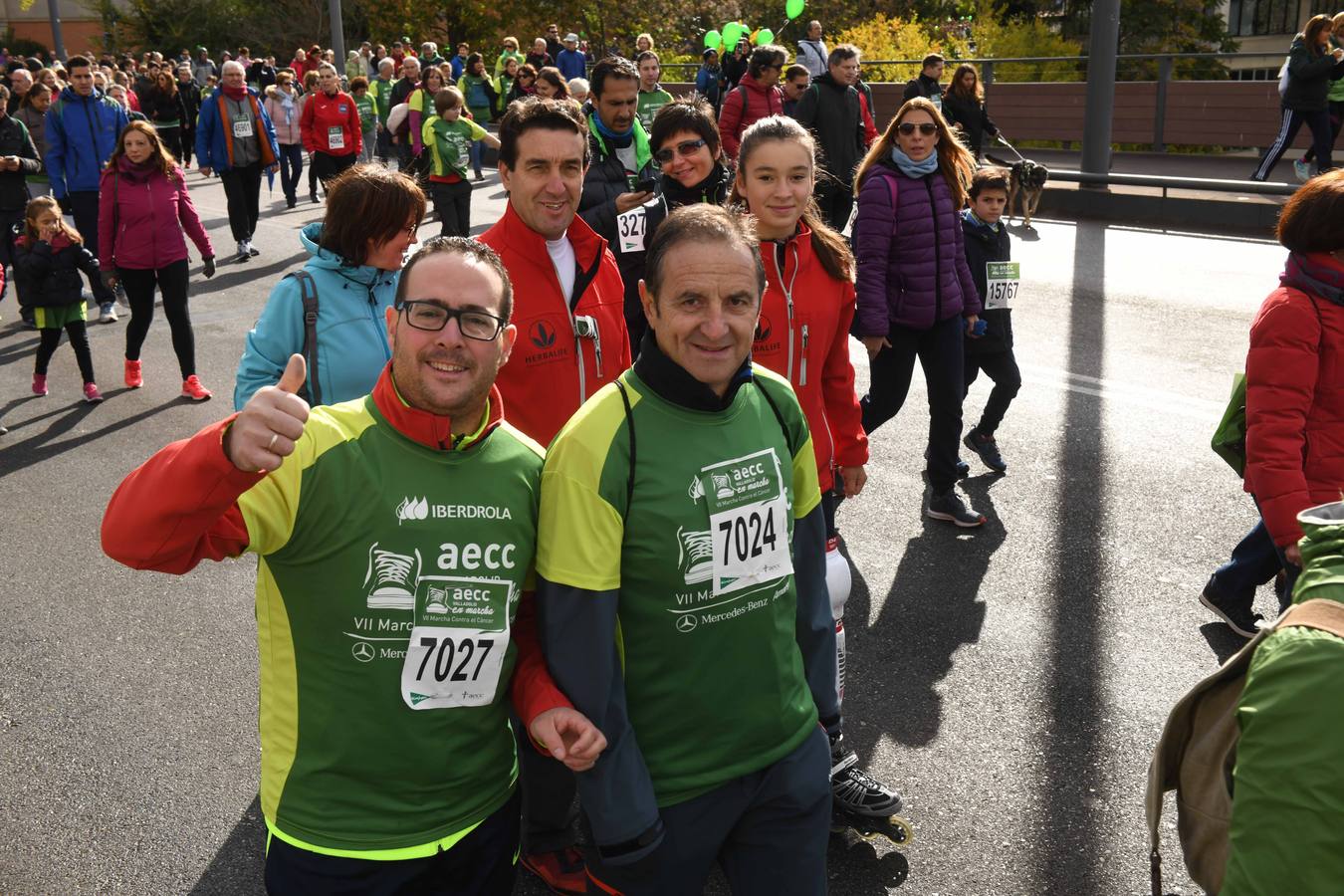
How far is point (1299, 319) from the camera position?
13.1 feet

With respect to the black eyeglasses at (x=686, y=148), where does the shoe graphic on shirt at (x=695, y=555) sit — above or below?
below

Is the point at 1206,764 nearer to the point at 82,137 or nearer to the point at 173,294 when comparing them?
the point at 173,294

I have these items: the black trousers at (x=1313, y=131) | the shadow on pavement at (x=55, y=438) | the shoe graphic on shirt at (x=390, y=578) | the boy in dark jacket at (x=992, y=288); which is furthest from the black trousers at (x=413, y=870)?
the black trousers at (x=1313, y=131)

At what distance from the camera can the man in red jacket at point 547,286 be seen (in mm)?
3900

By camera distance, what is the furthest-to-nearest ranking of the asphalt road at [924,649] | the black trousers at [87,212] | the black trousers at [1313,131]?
the black trousers at [1313,131], the black trousers at [87,212], the asphalt road at [924,649]

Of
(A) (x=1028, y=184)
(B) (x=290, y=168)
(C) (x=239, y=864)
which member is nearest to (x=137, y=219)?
(C) (x=239, y=864)

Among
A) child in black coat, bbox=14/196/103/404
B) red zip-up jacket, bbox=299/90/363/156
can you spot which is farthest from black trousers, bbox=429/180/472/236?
child in black coat, bbox=14/196/103/404

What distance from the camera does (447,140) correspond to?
1252 cm

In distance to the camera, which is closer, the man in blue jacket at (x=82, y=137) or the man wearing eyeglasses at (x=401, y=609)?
the man wearing eyeglasses at (x=401, y=609)

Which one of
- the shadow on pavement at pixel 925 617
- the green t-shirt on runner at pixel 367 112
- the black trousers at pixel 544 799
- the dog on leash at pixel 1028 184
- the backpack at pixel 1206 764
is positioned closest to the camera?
the backpack at pixel 1206 764

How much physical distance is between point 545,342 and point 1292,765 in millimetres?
2561

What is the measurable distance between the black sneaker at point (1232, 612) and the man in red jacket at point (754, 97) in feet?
25.2

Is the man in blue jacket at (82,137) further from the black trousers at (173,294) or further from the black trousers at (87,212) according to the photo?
the black trousers at (173,294)

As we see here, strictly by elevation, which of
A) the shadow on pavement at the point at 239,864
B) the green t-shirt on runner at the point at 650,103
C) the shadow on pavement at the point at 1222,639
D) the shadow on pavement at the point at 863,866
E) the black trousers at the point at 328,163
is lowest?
the shadow on pavement at the point at 239,864
